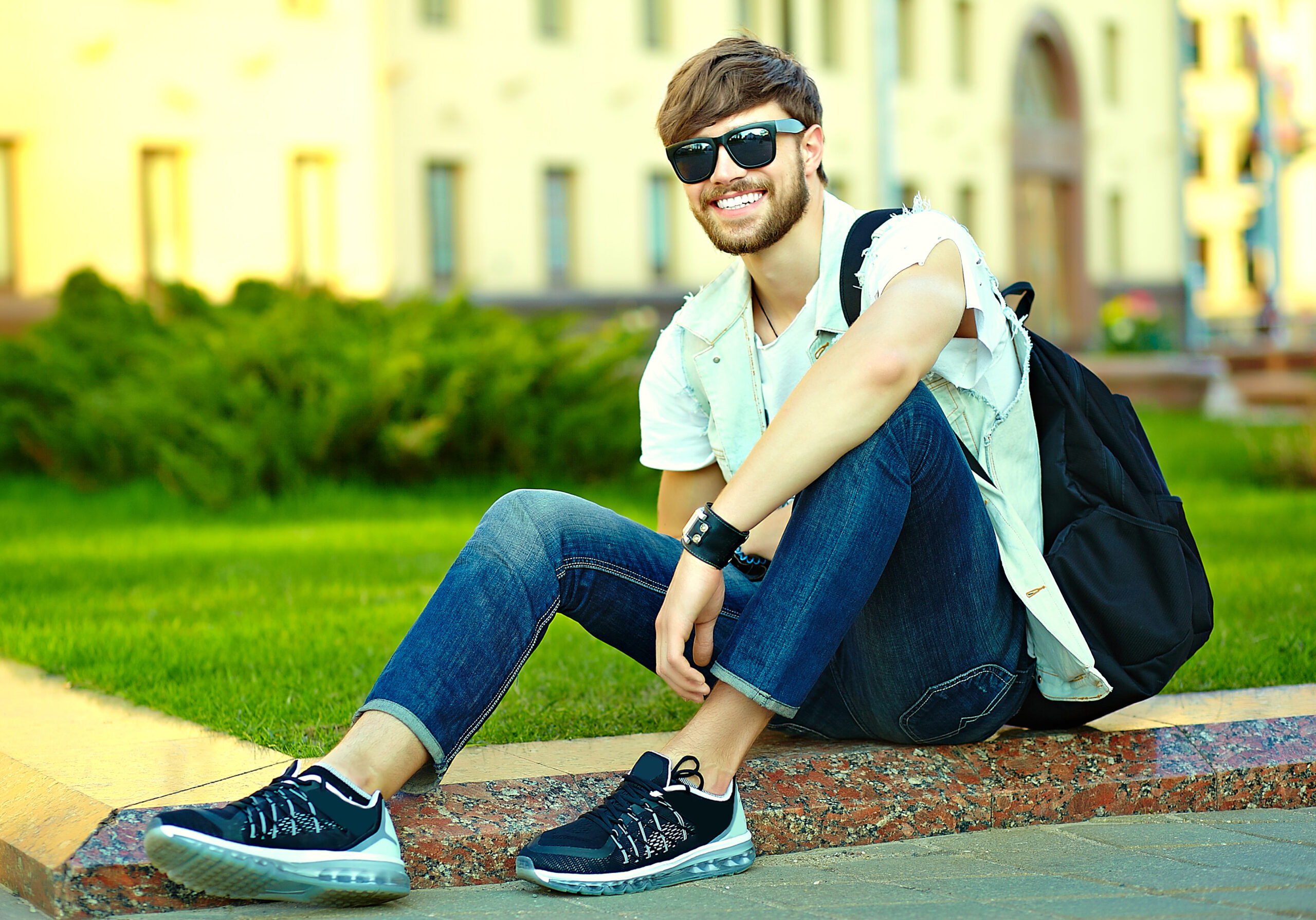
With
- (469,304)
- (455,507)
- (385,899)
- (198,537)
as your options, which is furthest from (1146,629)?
(469,304)

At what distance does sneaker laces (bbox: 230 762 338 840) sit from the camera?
269 cm

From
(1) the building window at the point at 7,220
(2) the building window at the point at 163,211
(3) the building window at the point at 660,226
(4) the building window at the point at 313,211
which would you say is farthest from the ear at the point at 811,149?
(3) the building window at the point at 660,226

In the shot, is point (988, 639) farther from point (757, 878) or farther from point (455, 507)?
point (455, 507)

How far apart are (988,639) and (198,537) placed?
18.6 feet

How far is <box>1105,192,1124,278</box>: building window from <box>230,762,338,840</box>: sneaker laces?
116 feet

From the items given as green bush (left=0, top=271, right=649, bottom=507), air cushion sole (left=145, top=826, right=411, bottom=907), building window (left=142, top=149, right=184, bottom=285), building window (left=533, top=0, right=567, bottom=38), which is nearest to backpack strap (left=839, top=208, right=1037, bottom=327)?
air cushion sole (left=145, top=826, right=411, bottom=907)

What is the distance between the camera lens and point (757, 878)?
301 centimetres

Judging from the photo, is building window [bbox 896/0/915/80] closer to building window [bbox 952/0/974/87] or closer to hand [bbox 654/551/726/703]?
building window [bbox 952/0/974/87]

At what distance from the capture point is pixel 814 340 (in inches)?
134

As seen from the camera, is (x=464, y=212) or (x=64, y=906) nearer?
(x=64, y=906)

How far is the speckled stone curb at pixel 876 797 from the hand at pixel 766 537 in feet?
1.30

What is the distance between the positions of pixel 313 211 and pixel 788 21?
10.2 meters

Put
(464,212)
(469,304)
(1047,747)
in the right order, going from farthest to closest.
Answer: (464,212) < (469,304) < (1047,747)

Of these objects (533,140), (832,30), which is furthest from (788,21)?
(533,140)
